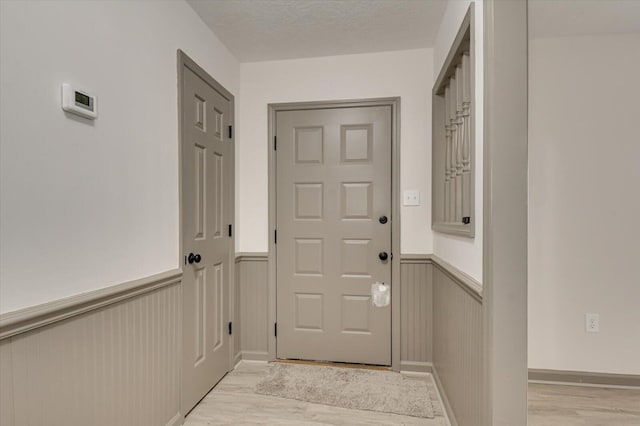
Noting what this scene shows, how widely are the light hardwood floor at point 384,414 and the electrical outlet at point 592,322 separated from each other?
407mm

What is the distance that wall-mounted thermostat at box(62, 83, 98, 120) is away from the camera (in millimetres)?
1246

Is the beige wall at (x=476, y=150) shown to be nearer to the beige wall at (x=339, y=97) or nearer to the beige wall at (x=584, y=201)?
the beige wall at (x=339, y=97)

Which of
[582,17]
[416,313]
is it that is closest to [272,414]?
[416,313]

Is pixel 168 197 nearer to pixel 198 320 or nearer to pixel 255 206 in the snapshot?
pixel 198 320

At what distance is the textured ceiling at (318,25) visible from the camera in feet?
7.05

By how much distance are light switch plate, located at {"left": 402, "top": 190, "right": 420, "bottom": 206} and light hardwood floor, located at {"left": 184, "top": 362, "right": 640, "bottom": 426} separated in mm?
1457

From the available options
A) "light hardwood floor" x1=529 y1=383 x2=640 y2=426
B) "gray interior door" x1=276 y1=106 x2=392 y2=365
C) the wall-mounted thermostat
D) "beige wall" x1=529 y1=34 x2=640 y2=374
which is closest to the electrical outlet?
"beige wall" x1=529 y1=34 x2=640 y2=374

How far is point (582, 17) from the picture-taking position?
2221 millimetres

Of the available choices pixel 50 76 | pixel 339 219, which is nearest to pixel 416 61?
pixel 339 219

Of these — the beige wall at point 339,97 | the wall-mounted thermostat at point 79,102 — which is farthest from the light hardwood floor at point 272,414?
the wall-mounted thermostat at point 79,102

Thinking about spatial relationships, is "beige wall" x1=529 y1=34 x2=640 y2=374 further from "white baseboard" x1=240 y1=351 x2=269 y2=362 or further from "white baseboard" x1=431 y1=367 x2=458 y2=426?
"white baseboard" x1=240 y1=351 x2=269 y2=362

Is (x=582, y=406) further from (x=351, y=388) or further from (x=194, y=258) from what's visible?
(x=194, y=258)

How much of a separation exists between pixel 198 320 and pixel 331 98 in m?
1.97

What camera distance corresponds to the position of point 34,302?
3.73 ft
